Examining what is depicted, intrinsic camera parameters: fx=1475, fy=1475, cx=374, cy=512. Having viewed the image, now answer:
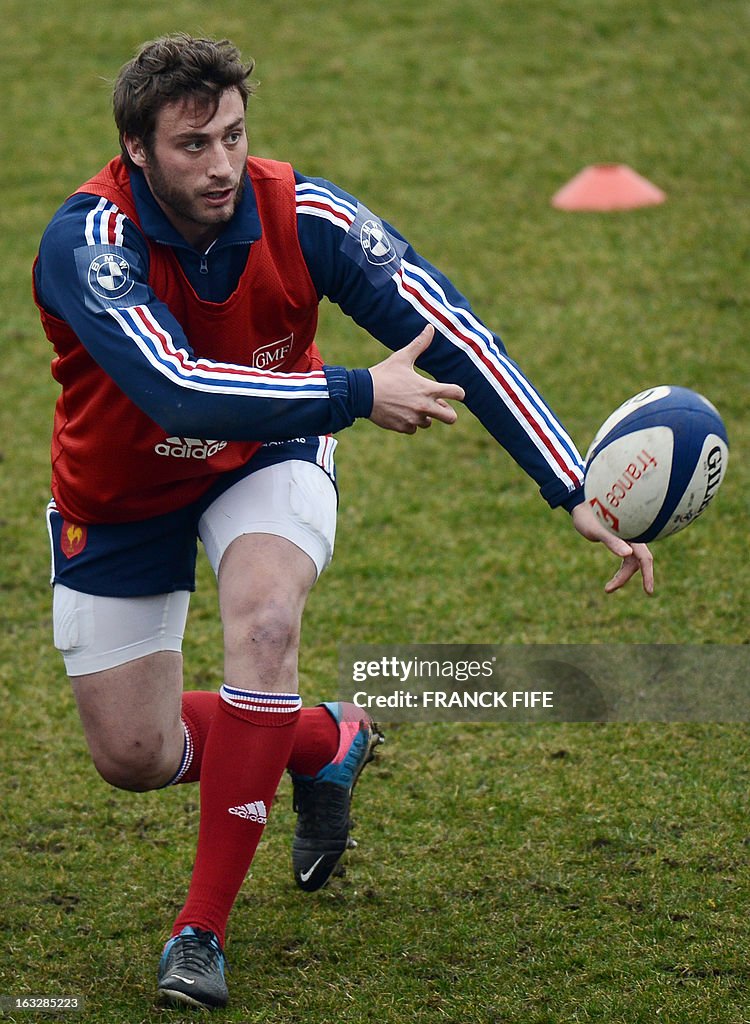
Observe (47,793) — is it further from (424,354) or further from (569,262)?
(569,262)

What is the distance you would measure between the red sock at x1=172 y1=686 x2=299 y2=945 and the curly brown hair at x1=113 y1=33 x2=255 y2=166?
1286mm

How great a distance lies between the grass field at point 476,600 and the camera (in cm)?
351

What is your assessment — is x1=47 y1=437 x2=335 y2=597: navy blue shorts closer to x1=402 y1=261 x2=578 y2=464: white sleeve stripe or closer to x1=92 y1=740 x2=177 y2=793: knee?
x1=92 y1=740 x2=177 y2=793: knee

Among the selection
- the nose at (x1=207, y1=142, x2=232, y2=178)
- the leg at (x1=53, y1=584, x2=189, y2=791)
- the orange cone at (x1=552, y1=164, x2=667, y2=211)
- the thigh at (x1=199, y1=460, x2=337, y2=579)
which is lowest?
the leg at (x1=53, y1=584, x2=189, y2=791)

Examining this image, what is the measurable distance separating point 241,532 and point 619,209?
662 cm

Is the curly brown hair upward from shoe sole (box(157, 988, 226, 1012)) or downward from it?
upward

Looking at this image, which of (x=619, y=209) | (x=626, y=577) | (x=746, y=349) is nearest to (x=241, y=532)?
(x=626, y=577)

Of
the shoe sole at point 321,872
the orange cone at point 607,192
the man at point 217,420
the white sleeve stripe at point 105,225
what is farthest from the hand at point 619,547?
the orange cone at point 607,192

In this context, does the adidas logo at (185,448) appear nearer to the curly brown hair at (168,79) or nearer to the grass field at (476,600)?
the curly brown hair at (168,79)

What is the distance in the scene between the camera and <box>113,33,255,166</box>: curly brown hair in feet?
10.5

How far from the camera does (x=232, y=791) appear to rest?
3.38 meters

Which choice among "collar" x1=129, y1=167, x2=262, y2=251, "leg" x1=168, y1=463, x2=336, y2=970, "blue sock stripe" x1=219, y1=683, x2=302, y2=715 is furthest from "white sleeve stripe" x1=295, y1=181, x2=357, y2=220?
"blue sock stripe" x1=219, y1=683, x2=302, y2=715

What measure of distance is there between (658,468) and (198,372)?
107cm

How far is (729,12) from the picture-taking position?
12.6 meters
